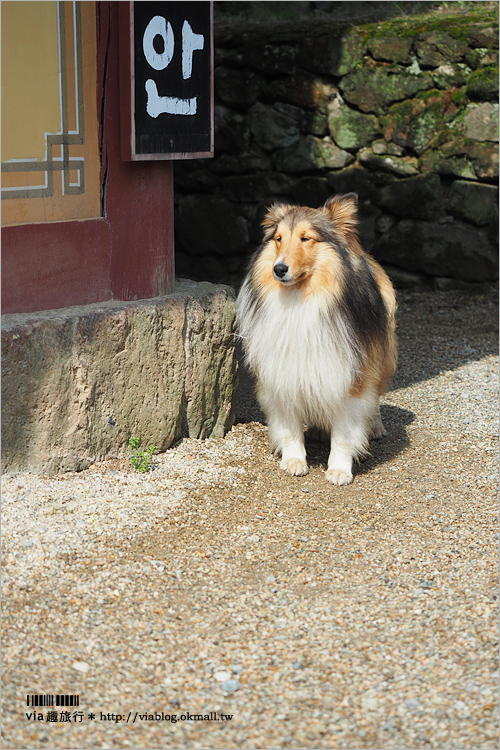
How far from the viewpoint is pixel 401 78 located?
757cm

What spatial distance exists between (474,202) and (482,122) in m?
0.72

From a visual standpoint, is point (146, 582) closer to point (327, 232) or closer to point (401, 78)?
point (327, 232)

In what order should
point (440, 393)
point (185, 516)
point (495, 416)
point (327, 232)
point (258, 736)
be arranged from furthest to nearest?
point (440, 393) → point (495, 416) → point (327, 232) → point (185, 516) → point (258, 736)

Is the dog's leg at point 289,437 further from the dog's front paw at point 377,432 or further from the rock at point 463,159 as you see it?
the rock at point 463,159

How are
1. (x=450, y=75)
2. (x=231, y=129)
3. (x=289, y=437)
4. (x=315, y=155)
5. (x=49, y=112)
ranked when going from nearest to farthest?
(x=49, y=112)
(x=289, y=437)
(x=450, y=75)
(x=315, y=155)
(x=231, y=129)

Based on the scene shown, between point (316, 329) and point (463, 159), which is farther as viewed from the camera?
point (463, 159)

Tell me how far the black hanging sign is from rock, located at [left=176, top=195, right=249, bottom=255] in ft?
12.3

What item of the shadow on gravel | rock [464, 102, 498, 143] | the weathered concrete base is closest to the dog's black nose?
the weathered concrete base

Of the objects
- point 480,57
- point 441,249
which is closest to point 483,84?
point 480,57

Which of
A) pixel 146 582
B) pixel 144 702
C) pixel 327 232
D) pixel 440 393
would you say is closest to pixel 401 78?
pixel 440 393

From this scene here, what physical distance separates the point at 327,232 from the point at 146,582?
1913mm

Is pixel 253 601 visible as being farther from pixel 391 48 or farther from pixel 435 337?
pixel 391 48

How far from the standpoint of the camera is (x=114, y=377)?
3982 millimetres

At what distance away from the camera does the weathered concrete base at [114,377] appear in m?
3.64
